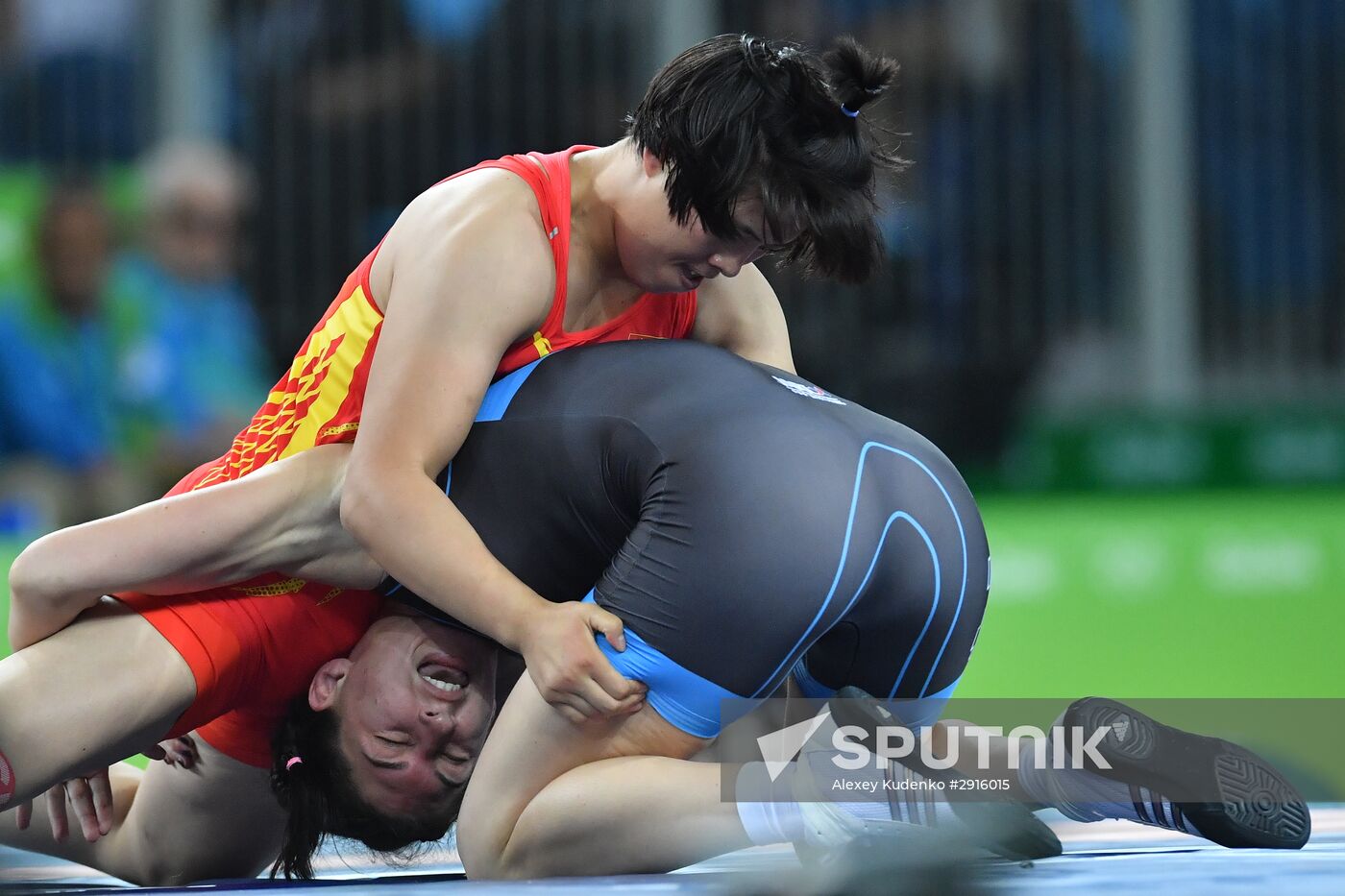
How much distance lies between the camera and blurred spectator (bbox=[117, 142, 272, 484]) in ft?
17.8

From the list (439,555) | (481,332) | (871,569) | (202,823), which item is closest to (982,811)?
(871,569)

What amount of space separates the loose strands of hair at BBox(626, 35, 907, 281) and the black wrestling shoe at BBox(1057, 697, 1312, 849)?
2.15 ft

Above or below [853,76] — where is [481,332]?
below

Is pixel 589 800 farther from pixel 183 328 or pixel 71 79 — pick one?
pixel 71 79

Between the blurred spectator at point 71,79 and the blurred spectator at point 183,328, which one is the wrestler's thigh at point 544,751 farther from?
the blurred spectator at point 71,79

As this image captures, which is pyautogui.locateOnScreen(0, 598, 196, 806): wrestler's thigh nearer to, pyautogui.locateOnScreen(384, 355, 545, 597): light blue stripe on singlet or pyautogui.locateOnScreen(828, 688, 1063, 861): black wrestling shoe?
pyautogui.locateOnScreen(384, 355, 545, 597): light blue stripe on singlet

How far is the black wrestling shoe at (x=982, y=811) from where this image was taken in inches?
70.9

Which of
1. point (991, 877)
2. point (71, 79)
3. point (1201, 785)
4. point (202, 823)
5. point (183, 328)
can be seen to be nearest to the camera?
point (991, 877)

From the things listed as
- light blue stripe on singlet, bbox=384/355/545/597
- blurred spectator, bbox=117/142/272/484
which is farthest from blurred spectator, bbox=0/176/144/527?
light blue stripe on singlet, bbox=384/355/545/597

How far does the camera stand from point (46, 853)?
8.20 feet

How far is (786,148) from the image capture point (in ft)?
6.79

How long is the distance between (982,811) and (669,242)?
2.60 ft

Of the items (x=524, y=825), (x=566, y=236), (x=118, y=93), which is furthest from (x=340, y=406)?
(x=118, y=93)

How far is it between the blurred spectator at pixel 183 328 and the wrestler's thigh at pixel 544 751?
3678 millimetres
